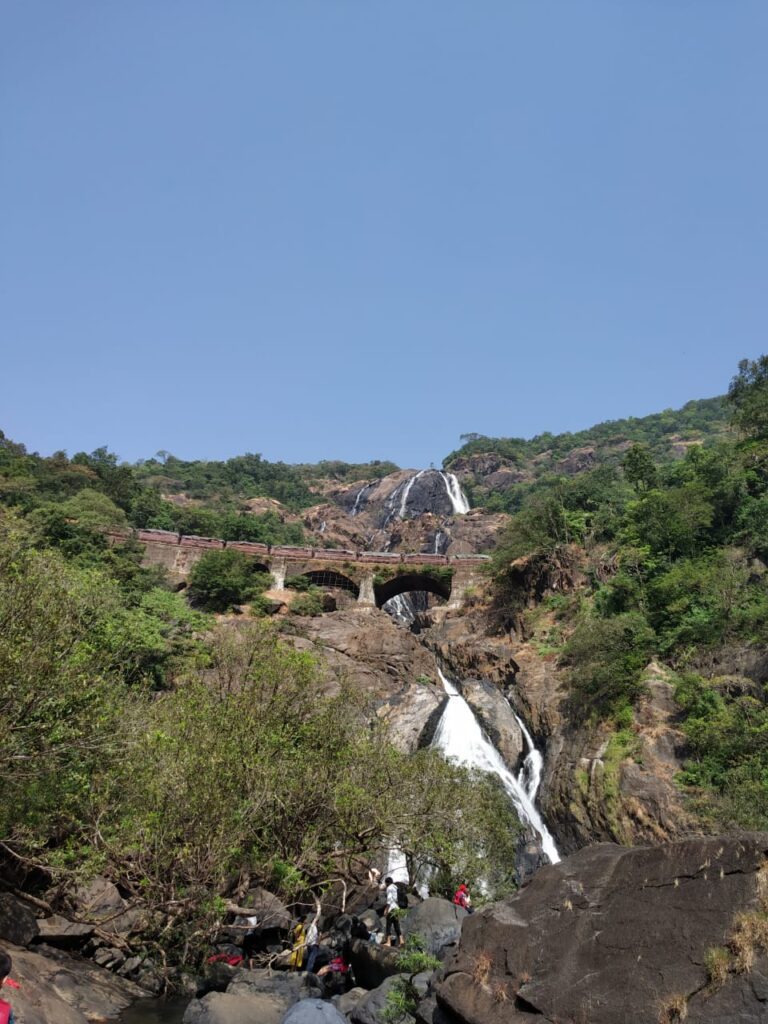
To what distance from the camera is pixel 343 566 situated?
52.9 m

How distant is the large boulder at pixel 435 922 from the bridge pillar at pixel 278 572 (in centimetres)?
3602

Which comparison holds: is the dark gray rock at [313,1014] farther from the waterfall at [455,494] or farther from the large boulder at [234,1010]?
the waterfall at [455,494]

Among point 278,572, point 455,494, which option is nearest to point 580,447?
point 455,494

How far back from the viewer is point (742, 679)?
24609 mm

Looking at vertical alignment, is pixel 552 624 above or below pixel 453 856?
above

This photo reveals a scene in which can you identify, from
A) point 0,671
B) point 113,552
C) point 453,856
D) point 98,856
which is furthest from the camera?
point 113,552

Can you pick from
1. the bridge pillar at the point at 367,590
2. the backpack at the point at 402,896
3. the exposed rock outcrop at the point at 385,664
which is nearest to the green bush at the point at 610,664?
the exposed rock outcrop at the point at 385,664

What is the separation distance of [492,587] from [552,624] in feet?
27.6

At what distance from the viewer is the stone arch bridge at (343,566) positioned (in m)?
51.4

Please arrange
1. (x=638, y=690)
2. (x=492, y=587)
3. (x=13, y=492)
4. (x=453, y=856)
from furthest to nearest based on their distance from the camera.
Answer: (x=13, y=492)
(x=492, y=587)
(x=638, y=690)
(x=453, y=856)

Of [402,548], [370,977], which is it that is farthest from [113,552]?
[402,548]

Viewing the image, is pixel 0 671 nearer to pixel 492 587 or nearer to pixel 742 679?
pixel 742 679

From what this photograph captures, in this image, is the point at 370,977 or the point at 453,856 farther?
the point at 453,856

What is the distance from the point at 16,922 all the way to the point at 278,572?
123 feet
